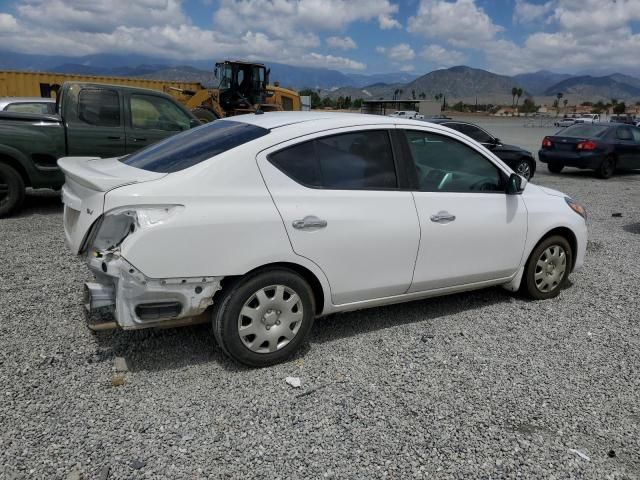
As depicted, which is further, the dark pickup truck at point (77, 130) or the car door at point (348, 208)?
the dark pickup truck at point (77, 130)

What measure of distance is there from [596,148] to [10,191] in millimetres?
14318

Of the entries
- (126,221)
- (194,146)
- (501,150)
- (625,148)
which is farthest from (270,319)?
(625,148)

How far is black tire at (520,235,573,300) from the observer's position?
16.0 feet

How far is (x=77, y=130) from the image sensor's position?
776 centimetres

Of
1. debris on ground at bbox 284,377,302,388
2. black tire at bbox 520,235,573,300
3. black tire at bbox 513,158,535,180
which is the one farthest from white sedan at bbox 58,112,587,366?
black tire at bbox 513,158,535,180

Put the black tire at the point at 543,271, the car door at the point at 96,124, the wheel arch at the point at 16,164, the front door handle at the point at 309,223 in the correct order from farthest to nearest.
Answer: the car door at the point at 96,124 < the wheel arch at the point at 16,164 < the black tire at the point at 543,271 < the front door handle at the point at 309,223

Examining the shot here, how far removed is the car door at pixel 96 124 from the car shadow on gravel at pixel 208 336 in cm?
472

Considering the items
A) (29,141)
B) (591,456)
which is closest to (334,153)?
(591,456)

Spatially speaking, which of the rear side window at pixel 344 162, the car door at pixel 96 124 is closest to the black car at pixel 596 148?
the car door at pixel 96 124

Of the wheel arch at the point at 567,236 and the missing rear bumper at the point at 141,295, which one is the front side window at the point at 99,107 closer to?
the missing rear bumper at the point at 141,295

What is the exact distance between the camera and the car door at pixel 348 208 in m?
3.48

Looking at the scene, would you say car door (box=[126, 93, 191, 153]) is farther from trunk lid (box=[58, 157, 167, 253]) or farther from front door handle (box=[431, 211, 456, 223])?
front door handle (box=[431, 211, 456, 223])

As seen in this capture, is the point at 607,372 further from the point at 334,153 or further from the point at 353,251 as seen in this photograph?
the point at 334,153

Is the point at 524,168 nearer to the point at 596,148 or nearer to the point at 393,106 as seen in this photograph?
the point at 596,148
